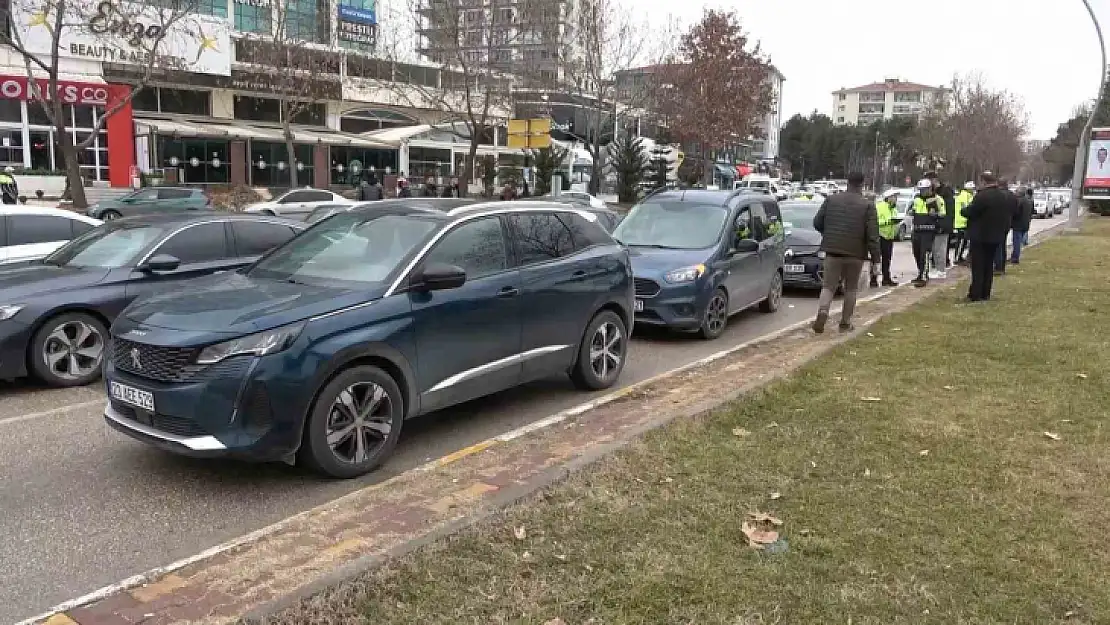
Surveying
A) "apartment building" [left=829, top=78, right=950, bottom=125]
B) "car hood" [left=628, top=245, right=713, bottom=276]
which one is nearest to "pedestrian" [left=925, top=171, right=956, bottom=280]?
"car hood" [left=628, top=245, right=713, bottom=276]

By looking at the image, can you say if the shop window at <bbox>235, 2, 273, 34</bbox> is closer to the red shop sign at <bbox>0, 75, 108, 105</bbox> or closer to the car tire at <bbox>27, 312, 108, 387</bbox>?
the red shop sign at <bbox>0, 75, 108, 105</bbox>

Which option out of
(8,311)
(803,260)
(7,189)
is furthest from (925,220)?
(7,189)

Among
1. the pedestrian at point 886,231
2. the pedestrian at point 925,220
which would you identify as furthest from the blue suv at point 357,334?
the pedestrian at point 925,220

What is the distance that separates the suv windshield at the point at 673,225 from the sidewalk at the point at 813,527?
11.8 feet

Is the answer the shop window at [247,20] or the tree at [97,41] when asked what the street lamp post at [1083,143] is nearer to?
the tree at [97,41]

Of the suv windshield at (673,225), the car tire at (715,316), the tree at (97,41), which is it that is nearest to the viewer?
the car tire at (715,316)

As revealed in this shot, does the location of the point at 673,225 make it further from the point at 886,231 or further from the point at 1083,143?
the point at 1083,143

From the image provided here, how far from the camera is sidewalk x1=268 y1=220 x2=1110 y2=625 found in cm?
342

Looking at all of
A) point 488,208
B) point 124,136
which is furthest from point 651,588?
point 124,136

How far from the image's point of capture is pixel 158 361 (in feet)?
15.6

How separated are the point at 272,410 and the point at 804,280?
433 inches

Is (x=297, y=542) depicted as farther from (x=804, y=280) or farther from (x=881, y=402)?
(x=804, y=280)

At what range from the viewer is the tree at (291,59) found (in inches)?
1384

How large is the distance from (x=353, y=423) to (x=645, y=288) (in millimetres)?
5107
